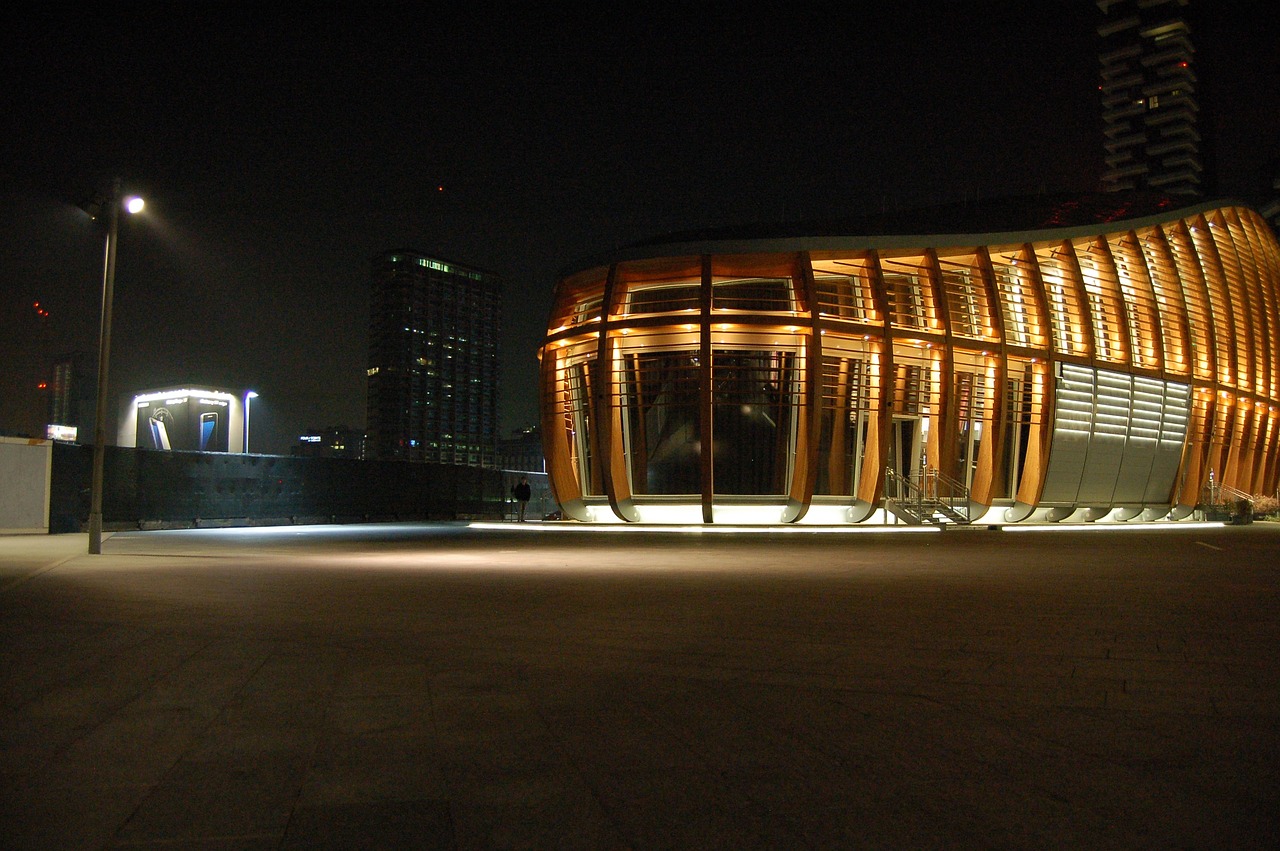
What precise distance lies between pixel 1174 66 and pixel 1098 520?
152 meters

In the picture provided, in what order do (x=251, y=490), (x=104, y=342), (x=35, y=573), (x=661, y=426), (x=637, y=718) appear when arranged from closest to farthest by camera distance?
(x=637, y=718) → (x=35, y=573) → (x=104, y=342) → (x=251, y=490) → (x=661, y=426)

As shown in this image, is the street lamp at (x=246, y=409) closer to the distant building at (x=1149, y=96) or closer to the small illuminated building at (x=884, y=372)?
the small illuminated building at (x=884, y=372)

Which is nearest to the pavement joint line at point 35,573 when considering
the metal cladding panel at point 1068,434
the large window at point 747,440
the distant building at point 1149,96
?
the large window at point 747,440

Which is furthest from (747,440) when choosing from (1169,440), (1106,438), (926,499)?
(1169,440)

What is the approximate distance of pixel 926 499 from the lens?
33.9m

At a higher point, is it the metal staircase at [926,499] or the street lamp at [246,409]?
the street lamp at [246,409]

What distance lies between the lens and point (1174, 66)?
162 m

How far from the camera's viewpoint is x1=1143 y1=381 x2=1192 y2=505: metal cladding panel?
135ft

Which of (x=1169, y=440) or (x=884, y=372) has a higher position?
(x=884, y=372)

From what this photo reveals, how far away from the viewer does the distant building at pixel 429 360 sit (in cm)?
15050

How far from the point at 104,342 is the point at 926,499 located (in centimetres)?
2565

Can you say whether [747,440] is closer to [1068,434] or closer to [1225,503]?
[1068,434]

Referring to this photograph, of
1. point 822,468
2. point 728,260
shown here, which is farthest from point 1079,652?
point 822,468

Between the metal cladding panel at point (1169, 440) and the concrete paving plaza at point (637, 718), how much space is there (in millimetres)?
32195
